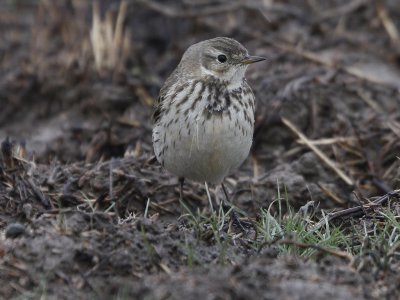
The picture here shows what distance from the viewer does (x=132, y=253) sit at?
4.39 m

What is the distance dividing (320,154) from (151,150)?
5.10 feet

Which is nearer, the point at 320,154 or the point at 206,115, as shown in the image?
the point at 206,115

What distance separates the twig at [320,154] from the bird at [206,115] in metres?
1.28

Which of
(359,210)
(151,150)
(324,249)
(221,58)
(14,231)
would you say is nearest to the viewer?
(324,249)

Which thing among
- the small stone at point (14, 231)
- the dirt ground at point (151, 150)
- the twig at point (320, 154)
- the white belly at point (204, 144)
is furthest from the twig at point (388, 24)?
the small stone at point (14, 231)

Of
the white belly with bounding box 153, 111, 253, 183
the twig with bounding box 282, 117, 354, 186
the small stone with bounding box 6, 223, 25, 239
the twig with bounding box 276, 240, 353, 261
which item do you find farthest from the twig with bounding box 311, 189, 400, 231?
the small stone with bounding box 6, 223, 25, 239

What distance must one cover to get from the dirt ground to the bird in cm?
47

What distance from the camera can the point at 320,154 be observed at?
7238 mm

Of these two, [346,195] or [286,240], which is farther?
[346,195]

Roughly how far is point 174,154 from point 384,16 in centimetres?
481

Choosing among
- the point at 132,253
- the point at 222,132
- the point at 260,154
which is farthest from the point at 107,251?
the point at 260,154

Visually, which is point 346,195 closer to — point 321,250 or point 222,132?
point 222,132

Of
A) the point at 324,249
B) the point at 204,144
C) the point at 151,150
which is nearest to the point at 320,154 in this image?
the point at 151,150

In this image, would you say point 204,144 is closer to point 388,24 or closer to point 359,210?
point 359,210
